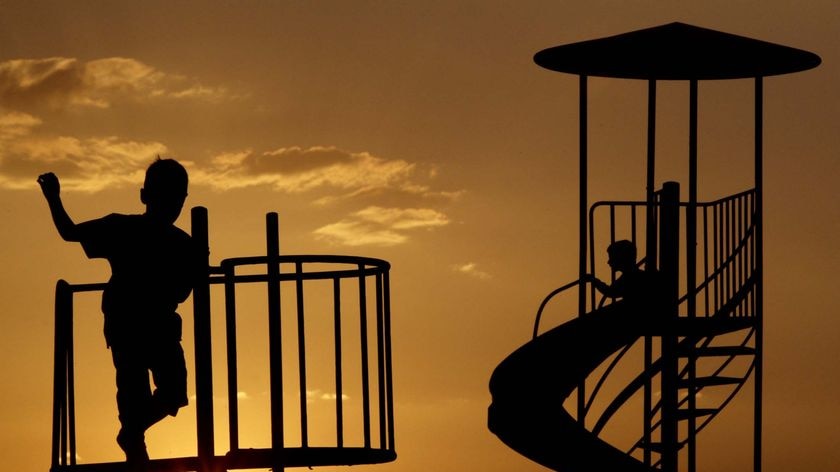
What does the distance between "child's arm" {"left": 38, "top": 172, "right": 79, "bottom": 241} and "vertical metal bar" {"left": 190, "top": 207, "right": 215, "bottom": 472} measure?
85cm

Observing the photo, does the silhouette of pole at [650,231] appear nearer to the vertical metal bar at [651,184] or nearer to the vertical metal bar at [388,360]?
the vertical metal bar at [651,184]

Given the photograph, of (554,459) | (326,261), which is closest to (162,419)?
(326,261)

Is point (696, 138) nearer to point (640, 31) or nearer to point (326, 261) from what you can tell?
point (640, 31)

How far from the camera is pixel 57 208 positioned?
31.7ft

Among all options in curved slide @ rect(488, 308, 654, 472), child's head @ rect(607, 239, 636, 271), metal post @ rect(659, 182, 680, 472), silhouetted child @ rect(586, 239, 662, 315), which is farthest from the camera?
child's head @ rect(607, 239, 636, 271)

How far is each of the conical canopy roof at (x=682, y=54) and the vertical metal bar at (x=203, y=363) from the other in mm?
7327

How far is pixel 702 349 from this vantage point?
16719 millimetres

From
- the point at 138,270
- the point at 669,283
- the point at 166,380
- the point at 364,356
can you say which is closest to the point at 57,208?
the point at 138,270

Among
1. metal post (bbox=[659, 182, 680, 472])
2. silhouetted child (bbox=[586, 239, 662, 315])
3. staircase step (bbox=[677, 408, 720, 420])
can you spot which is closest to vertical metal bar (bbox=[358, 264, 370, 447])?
metal post (bbox=[659, 182, 680, 472])

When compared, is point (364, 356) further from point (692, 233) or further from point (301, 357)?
point (692, 233)

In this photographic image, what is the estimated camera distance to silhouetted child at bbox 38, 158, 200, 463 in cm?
980

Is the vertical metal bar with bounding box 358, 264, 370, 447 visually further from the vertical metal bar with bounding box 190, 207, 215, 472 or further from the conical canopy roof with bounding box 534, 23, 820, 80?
the conical canopy roof with bounding box 534, 23, 820, 80

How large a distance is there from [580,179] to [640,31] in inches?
72.6

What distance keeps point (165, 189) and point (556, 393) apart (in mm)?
5372
